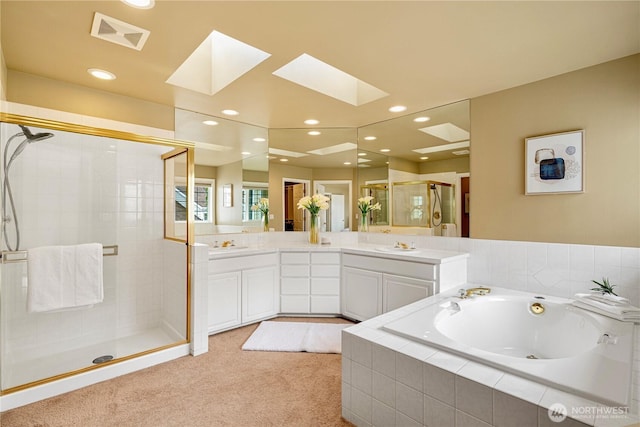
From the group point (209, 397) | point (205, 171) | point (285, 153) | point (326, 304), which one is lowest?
point (209, 397)

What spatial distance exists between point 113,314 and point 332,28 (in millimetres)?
3061

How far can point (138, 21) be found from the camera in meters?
1.75

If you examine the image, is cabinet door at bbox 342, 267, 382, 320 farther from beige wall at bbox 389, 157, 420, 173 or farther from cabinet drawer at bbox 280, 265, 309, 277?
beige wall at bbox 389, 157, 420, 173

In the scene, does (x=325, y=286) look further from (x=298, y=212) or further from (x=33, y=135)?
(x=33, y=135)

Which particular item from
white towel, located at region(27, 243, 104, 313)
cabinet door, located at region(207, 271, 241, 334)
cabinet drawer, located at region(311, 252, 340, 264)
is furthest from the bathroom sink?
white towel, located at region(27, 243, 104, 313)

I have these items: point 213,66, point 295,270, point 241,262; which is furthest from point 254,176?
point 213,66

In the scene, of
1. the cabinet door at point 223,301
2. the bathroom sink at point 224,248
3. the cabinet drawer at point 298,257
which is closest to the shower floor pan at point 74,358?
the cabinet door at point 223,301

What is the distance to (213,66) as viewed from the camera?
2.66m

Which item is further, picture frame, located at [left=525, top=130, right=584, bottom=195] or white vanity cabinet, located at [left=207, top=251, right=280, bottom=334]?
white vanity cabinet, located at [left=207, top=251, right=280, bottom=334]

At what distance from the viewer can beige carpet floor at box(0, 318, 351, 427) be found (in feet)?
5.79

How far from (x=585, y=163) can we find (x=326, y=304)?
2.71 meters

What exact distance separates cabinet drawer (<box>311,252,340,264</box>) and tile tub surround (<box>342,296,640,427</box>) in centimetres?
156

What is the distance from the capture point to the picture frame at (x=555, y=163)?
2.32m

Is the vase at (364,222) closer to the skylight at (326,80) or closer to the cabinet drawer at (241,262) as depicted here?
the cabinet drawer at (241,262)
